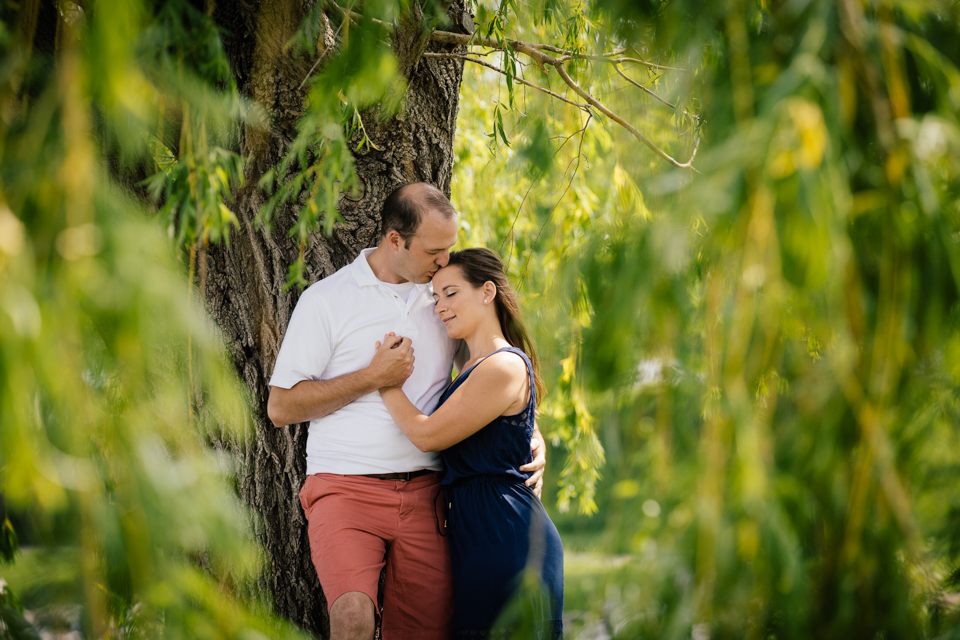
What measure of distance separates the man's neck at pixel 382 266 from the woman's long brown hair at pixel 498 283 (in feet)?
0.58

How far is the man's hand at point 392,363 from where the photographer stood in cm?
187

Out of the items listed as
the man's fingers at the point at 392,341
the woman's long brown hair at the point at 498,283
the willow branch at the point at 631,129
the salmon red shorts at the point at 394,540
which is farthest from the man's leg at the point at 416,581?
the willow branch at the point at 631,129

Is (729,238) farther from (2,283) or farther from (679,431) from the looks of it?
(2,283)

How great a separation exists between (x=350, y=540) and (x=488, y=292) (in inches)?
31.4

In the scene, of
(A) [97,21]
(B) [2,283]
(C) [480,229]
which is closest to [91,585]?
(B) [2,283]

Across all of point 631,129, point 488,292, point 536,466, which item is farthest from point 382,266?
point 631,129

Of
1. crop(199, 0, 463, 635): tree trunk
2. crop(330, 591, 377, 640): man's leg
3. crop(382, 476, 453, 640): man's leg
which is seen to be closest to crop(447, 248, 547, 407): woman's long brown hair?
crop(199, 0, 463, 635): tree trunk

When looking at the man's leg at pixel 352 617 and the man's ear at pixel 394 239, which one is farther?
the man's ear at pixel 394 239

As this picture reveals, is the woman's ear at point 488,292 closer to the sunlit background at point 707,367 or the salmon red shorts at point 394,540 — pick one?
the salmon red shorts at point 394,540

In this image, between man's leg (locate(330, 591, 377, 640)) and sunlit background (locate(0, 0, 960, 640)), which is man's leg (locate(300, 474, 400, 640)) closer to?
man's leg (locate(330, 591, 377, 640))

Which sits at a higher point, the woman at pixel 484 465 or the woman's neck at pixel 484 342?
the woman's neck at pixel 484 342

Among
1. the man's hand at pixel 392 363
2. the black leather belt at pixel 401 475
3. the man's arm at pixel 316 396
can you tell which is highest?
the man's hand at pixel 392 363

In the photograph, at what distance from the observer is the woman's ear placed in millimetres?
2006

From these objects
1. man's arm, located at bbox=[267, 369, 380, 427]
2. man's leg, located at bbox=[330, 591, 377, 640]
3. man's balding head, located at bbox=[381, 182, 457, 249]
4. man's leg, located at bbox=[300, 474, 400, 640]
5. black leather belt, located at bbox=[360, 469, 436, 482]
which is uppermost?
man's balding head, located at bbox=[381, 182, 457, 249]
